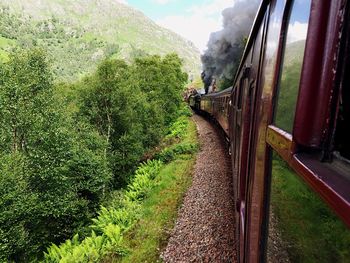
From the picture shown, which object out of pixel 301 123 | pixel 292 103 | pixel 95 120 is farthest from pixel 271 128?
pixel 95 120

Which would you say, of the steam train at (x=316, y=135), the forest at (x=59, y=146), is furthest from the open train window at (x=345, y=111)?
the forest at (x=59, y=146)

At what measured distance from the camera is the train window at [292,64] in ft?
4.67

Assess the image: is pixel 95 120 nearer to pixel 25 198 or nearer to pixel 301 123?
pixel 25 198

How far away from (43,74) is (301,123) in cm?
2951

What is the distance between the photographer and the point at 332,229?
1.06 m

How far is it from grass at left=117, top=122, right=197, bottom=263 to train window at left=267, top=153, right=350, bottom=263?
6333mm

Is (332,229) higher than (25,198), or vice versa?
(332,229)

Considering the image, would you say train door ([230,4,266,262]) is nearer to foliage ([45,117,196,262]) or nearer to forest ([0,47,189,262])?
foliage ([45,117,196,262])

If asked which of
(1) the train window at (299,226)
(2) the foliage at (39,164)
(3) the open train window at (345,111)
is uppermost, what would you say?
(3) the open train window at (345,111)

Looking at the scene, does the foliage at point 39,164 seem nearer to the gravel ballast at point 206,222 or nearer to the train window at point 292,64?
the gravel ballast at point 206,222

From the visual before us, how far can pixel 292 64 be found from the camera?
5.26 ft

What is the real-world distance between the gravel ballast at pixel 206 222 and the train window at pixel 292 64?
5.90 metres

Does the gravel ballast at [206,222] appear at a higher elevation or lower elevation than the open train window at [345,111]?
lower

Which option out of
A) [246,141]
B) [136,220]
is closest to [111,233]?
[136,220]
